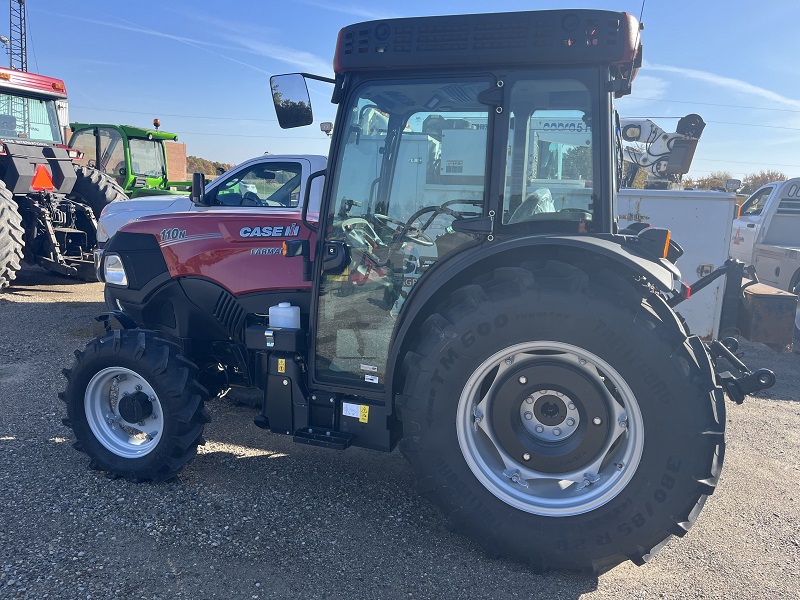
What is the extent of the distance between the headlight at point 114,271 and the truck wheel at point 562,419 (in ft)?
6.83

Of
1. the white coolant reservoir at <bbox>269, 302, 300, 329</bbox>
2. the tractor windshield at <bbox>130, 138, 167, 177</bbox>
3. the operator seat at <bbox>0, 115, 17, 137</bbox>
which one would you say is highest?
the operator seat at <bbox>0, 115, 17, 137</bbox>

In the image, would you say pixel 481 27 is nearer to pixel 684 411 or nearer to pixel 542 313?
pixel 542 313

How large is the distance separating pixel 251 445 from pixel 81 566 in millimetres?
1410

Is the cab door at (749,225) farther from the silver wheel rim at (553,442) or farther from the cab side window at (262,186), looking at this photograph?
the silver wheel rim at (553,442)

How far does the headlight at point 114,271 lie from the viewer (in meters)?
3.72

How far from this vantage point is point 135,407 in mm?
3369

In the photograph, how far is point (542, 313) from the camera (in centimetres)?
253

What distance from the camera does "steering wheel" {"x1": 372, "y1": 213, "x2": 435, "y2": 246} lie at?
291cm

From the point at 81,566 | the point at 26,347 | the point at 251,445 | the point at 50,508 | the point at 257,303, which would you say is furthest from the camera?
the point at 26,347

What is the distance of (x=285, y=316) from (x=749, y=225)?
884 centimetres

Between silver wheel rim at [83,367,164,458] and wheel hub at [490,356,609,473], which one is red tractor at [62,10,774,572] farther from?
silver wheel rim at [83,367,164,458]

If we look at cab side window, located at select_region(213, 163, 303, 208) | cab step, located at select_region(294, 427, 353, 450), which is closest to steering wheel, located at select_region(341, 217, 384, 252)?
cab step, located at select_region(294, 427, 353, 450)

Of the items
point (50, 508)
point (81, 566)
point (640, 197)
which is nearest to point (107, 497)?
point (50, 508)

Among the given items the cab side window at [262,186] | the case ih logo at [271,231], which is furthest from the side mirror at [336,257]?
the cab side window at [262,186]
